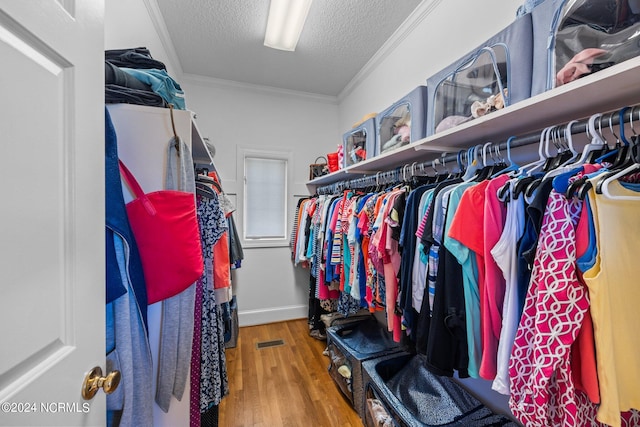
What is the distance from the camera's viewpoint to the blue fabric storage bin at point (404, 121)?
4.62 ft

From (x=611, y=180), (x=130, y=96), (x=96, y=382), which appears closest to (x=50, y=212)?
(x=96, y=382)

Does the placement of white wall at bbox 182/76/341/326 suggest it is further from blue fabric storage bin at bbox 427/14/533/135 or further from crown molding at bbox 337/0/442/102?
blue fabric storage bin at bbox 427/14/533/135

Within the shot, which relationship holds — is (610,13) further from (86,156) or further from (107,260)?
(107,260)

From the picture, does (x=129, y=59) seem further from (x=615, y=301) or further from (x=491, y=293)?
(x=615, y=301)

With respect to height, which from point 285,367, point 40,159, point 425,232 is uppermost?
point 40,159

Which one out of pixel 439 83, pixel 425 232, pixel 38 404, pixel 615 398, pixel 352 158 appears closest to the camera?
pixel 38 404

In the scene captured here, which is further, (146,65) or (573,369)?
(146,65)

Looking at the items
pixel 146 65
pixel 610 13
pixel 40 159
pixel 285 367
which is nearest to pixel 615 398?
pixel 610 13

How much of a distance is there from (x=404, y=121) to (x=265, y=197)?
75.7 inches

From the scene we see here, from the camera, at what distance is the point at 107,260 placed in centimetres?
70

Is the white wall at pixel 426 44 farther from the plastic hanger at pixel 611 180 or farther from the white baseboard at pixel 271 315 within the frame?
A: the white baseboard at pixel 271 315

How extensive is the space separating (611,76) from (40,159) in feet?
4.10

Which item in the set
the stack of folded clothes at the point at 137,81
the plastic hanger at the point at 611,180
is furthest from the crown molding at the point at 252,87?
the plastic hanger at the point at 611,180

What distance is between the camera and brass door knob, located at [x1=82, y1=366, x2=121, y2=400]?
537 millimetres
